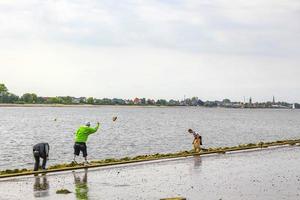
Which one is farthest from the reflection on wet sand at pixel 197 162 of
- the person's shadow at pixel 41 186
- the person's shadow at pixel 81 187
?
the person's shadow at pixel 41 186

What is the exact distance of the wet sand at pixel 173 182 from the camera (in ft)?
50.8

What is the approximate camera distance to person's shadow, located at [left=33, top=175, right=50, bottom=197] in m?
15.5

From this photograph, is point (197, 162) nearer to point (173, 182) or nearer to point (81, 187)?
point (173, 182)

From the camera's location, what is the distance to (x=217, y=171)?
2091 centimetres

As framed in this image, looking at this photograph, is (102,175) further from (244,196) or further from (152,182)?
(244,196)

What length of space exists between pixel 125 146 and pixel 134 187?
3531 centimetres

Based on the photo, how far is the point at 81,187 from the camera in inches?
655

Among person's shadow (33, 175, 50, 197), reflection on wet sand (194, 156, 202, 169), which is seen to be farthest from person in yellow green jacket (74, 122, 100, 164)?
reflection on wet sand (194, 156, 202, 169)

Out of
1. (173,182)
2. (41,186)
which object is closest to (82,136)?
(41,186)

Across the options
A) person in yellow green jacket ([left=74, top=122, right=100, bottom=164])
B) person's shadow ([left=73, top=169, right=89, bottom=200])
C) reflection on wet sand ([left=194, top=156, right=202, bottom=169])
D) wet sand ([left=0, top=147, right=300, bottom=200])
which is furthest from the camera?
reflection on wet sand ([left=194, top=156, right=202, bottom=169])

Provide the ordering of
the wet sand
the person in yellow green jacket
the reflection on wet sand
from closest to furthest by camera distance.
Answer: the wet sand → the person in yellow green jacket → the reflection on wet sand

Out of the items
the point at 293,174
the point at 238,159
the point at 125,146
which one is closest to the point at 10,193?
the point at 293,174

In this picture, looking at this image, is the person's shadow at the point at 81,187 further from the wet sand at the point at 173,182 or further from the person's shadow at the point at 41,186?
the person's shadow at the point at 41,186

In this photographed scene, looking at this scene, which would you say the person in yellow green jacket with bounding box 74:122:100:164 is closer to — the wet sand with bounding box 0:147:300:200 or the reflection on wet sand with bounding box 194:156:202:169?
the wet sand with bounding box 0:147:300:200
